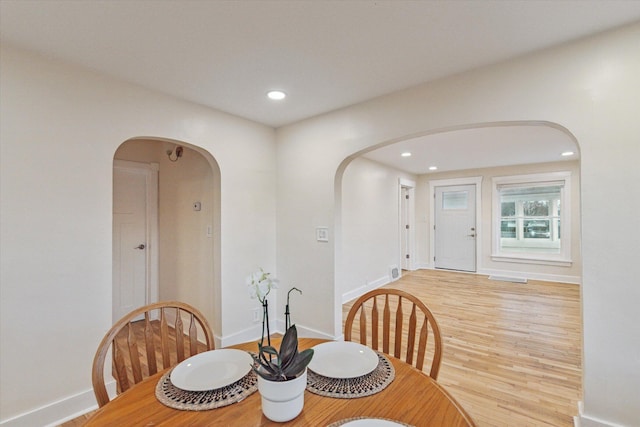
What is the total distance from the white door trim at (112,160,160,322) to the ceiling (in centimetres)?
167

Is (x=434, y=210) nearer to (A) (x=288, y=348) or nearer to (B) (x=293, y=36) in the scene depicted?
(B) (x=293, y=36)

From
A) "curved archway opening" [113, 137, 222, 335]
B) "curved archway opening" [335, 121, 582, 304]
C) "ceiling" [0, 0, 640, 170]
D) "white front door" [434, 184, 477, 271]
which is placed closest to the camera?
"ceiling" [0, 0, 640, 170]

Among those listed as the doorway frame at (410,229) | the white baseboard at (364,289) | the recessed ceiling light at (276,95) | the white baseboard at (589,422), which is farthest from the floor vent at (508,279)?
the recessed ceiling light at (276,95)

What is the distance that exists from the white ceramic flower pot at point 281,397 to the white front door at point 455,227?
6.65 meters

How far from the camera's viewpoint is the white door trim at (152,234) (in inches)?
146

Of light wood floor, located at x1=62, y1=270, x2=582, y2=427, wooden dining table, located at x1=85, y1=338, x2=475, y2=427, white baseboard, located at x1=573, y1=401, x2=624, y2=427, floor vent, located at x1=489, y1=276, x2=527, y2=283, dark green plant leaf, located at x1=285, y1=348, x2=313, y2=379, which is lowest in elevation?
light wood floor, located at x1=62, y1=270, x2=582, y2=427

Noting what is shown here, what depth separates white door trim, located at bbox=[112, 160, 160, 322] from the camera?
370 centimetres

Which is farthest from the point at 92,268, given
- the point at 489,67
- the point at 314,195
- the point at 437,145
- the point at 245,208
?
the point at 437,145

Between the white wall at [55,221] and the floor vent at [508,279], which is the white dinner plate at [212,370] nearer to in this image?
the white wall at [55,221]

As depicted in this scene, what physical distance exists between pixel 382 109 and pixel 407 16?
107 centimetres

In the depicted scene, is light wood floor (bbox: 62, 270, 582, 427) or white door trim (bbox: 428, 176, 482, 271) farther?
white door trim (bbox: 428, 176, 482, 271)

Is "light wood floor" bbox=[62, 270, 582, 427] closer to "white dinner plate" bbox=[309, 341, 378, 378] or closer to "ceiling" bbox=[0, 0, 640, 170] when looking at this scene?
"white dinner plate" bbox=[309, 341, 378, 378]

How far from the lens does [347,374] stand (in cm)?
112

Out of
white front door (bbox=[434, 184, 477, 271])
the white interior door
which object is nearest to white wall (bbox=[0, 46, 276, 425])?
the white interior door
